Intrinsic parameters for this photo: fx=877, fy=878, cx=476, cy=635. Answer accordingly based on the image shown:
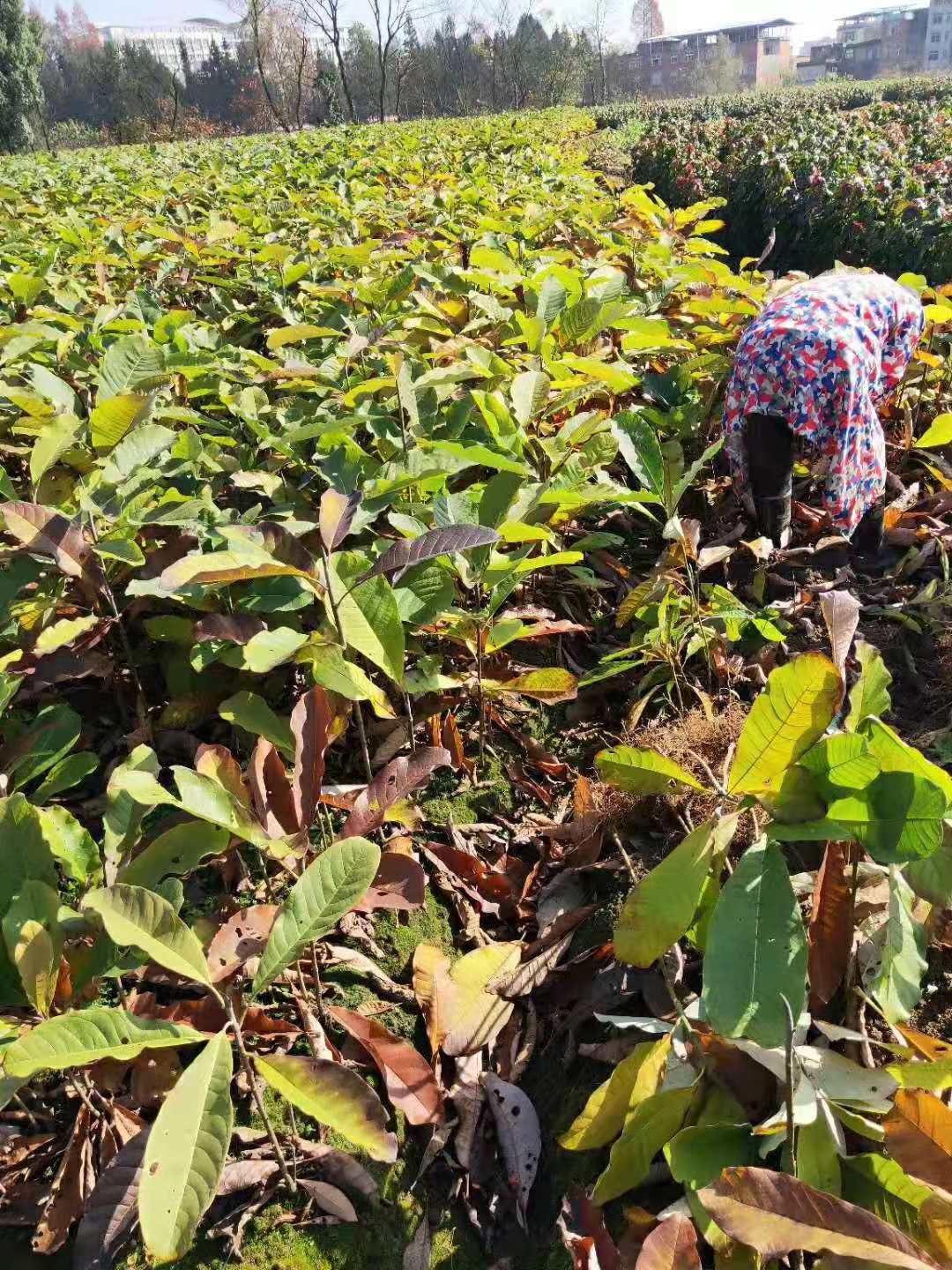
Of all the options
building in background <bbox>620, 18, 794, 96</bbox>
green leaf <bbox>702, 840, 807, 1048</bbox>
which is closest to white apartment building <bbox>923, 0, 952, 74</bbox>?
building in background <bbox>620, 18, 794, 96</bbox>

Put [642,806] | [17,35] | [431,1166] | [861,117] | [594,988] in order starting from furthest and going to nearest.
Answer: [17,35] → [861,117] → [642,806] → [594,988] → [431,1166]

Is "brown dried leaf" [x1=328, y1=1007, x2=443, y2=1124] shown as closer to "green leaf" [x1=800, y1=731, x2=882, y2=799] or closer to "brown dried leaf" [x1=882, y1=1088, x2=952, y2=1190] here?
"brown dried leaf" [x1=882, y1=1088, x2=952, y2=1190]

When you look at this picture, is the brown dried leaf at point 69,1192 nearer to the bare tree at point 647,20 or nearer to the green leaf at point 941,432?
the green leaf at point 941,432

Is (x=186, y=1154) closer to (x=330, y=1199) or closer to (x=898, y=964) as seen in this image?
(x=330, y=1199)

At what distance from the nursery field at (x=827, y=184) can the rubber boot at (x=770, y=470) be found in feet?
16.1

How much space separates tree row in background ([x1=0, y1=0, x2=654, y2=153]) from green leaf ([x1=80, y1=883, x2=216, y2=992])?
3909 cm

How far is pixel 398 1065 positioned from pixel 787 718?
0.80 meters

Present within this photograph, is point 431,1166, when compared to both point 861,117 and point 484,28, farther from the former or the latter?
point 484,28

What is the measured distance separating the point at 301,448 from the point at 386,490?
0.56 meters

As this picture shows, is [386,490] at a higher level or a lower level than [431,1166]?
higher

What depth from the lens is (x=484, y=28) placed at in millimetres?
67188

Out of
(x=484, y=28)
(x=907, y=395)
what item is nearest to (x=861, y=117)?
(x=907, y=395)

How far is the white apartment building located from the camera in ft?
333

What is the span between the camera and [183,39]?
308 ft
